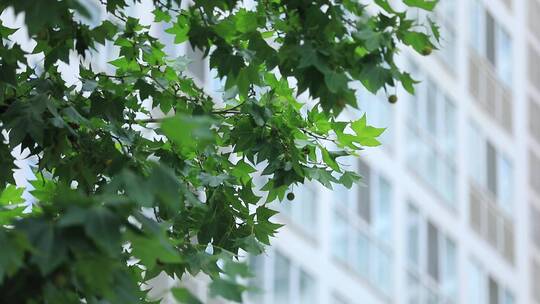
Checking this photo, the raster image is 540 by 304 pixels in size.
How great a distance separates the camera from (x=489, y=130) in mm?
42250

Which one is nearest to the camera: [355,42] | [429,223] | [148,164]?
[355,42]

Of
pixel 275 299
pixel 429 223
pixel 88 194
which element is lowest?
pixel 88 194

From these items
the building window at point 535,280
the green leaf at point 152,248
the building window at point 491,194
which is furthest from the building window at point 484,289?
the green leaf at point 152,248

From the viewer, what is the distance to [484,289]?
40.9m

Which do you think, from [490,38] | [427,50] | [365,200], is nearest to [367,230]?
[365,200]

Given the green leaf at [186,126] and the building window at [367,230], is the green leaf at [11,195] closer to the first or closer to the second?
the green leaf at [186,126]

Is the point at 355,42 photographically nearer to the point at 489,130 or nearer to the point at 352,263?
the point at 352,263

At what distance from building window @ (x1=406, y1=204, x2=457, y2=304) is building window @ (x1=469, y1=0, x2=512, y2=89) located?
5.10 meters

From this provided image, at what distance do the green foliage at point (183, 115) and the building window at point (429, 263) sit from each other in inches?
994

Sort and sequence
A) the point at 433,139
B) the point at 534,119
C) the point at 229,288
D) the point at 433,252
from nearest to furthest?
the point at 229,288 < the point at 433,252 < the point at 433,139 < the point at 534,119

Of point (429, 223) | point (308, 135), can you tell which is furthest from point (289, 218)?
point (308, 135)

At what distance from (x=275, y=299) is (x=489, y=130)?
1235 centimetres

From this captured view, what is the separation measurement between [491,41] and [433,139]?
5.08 m

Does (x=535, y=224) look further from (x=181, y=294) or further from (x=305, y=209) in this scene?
(x=181, y=294)
